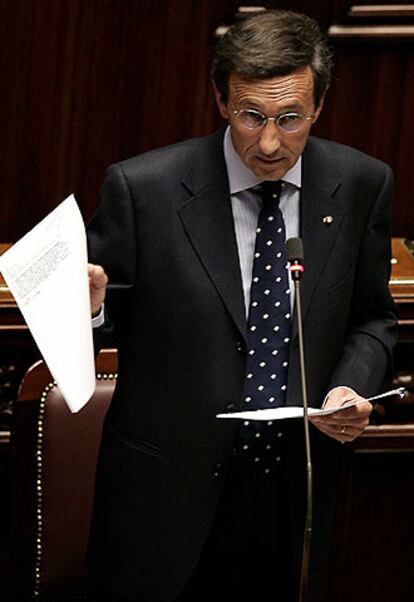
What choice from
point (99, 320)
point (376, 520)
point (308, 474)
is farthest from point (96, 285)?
point (376, 520)

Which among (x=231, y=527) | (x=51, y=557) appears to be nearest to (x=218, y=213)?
(x=231, y=527)

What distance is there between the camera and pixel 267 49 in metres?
2.26

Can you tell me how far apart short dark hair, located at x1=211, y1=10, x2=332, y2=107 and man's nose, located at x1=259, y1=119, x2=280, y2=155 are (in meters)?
0.07

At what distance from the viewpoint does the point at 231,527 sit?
8.02ft

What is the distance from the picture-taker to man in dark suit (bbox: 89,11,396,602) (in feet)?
7.56

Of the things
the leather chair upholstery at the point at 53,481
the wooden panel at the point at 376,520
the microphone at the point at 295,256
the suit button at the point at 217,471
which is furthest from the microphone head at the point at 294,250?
the wooden panel at the point at 376,520

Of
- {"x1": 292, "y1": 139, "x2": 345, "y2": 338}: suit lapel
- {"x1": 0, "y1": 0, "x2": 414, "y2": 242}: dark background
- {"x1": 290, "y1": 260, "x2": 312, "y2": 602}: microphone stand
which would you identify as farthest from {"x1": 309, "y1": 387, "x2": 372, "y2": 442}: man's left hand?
{"x1": 0, "y1": 0, "x2": 414, "y2": 242}: dark background

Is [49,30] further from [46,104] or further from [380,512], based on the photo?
[380,512]

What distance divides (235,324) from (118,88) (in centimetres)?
120

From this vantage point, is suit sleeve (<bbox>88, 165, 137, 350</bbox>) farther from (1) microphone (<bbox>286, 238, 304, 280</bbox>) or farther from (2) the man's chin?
(1) microphone (<bbox>286, 238, 304, 280</bbox>)

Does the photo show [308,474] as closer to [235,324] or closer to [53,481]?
[235,324]

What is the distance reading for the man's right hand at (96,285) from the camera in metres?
2.16

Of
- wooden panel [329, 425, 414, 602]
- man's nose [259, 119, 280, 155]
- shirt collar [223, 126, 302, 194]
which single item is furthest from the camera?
wooden panel [329, 425, 414, 602]

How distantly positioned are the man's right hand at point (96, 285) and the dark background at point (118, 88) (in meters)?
1.24
